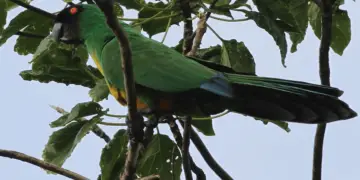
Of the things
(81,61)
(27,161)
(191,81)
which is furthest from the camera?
(81,61)

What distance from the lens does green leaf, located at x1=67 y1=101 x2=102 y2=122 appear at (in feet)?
12.2

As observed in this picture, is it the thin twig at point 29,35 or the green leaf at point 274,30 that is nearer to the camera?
the green leaf at point 274,30

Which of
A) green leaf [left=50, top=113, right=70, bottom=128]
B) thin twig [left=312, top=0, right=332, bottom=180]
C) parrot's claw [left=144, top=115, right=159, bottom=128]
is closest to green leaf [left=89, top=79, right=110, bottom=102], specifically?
green leaf [left=50, top=113, right=70, bottom=128]

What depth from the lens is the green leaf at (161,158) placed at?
416 cm

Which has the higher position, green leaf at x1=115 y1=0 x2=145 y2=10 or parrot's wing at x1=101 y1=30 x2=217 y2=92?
green leaf at x1=115 y1=0 x2=145 y2=10

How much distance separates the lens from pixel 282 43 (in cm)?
389

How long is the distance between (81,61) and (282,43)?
→ 1.07 meters

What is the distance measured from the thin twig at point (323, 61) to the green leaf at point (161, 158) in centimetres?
77

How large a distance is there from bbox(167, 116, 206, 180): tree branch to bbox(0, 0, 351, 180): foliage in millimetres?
51

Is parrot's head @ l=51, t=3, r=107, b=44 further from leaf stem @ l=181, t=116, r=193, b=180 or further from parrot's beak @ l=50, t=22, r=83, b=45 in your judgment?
leaf stem @ l=181, t=116, r=193, b=180

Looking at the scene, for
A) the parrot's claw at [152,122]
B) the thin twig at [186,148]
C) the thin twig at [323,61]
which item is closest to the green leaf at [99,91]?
the parrot's claw at [152,122]

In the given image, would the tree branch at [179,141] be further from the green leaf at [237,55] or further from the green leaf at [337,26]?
the green leaf at [337,26]

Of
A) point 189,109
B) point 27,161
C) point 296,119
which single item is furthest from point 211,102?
point 27,161

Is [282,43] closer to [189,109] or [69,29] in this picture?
[189,109]
